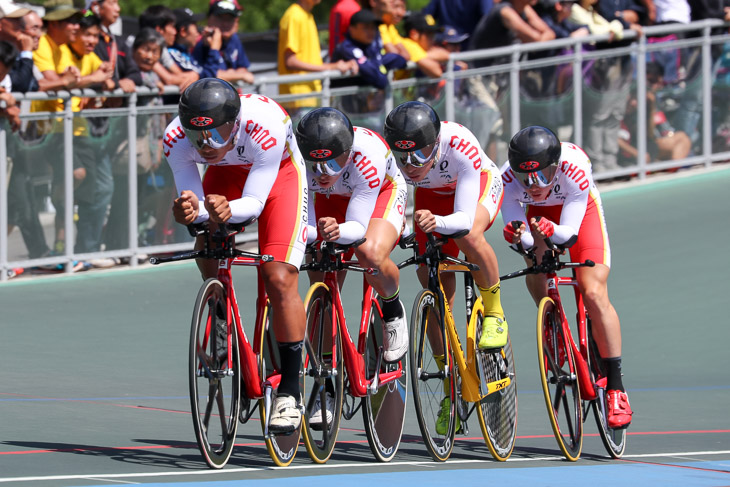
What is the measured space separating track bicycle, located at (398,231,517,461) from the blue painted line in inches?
15.9

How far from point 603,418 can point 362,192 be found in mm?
1773

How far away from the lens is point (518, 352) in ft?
35.1

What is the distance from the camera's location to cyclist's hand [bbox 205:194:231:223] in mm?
6090

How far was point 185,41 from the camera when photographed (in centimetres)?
1307

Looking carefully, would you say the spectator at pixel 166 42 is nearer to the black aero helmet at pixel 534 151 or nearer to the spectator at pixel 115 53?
the spectator at pixel 115 53

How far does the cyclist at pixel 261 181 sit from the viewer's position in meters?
6.19

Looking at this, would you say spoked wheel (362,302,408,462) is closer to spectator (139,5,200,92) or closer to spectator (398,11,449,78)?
spectator (139,5,200,92)

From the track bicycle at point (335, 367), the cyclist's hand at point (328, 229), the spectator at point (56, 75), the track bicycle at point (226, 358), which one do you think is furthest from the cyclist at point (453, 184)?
the spectator at point (56, 75)

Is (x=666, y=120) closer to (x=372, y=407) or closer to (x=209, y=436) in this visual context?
(x=372, y=407)

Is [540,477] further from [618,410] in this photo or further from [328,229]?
[328,229]

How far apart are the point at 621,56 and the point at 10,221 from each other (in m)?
7.16

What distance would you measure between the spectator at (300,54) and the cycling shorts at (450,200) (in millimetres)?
5426

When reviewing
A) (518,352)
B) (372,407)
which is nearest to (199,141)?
(372,407)

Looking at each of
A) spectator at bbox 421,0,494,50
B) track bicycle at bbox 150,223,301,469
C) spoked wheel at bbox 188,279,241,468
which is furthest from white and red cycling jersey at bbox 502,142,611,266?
spectator at bbox 421,0,494,50
